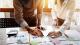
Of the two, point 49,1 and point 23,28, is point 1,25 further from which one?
point 49,1

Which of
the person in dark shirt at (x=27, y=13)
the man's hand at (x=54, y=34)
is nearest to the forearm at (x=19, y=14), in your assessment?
the person in dark shirt at (x=27, y=13)

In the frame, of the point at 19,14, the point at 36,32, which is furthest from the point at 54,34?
the point at 19,14

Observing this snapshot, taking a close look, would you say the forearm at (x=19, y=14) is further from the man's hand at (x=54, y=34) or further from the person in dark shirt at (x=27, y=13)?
the man's hand at (x=54, y=34)

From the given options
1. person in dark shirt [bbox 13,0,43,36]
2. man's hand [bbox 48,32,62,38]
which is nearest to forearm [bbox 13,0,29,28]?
person in dark shirt [bbox 13,0,43,36]

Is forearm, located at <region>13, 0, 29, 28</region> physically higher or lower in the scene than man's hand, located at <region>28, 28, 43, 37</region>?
higher

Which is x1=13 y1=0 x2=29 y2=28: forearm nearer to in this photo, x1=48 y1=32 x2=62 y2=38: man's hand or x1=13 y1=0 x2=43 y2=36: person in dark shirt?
x1=13 y1=0 x2=43 y2=36: person in dark shirt

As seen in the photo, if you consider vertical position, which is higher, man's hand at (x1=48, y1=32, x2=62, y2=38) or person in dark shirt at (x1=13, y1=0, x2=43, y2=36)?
person in dark shirt at (x1=13, y1=0, x2=43, y2=36)

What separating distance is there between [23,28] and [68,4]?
0.30m

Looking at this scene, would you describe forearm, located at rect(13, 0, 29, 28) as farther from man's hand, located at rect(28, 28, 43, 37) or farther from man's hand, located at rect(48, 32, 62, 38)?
man's hand, located at rect(48, 32, 62, 38)

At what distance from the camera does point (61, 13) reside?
3.39 feet

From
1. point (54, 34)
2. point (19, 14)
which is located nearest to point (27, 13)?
point (19, 14)

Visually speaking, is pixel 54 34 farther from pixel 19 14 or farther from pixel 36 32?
pixel 19 14

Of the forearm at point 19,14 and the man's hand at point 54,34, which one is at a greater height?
the forearm at point 19,14

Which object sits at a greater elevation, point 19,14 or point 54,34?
point 19,14
